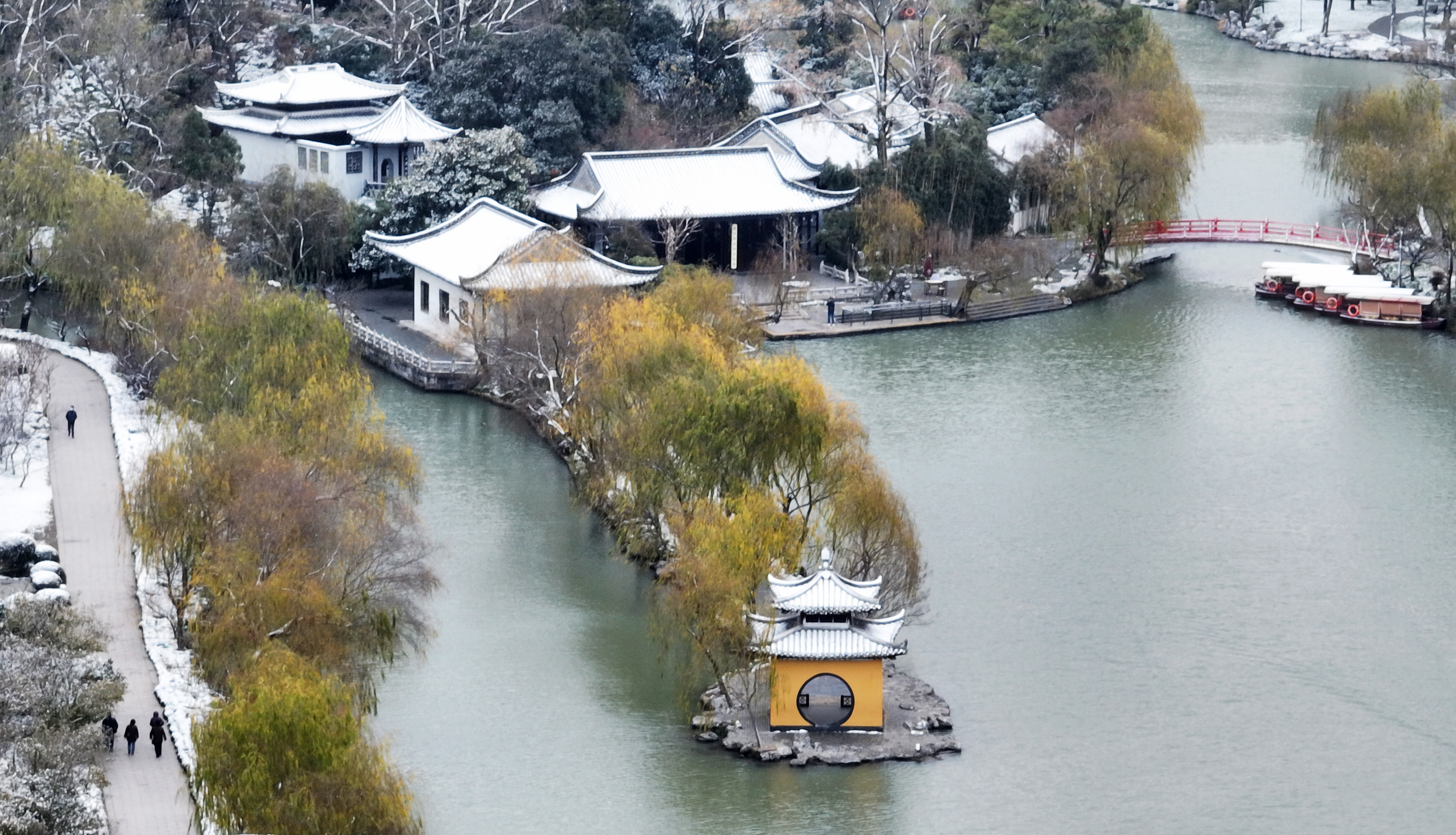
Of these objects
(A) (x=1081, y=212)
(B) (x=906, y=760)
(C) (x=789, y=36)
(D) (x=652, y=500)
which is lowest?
(B) (x=906, y=760)

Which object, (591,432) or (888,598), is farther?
(591,432)

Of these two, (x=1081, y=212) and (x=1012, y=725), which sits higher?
(x=1081, y=212)

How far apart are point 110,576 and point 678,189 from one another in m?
23.1

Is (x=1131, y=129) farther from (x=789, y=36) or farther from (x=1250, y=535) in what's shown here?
(x=789, y=36)

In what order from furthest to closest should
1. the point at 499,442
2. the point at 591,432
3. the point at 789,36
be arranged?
the point at 789,36 < the point at 499,442 < the point at 591,432

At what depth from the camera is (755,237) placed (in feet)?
180

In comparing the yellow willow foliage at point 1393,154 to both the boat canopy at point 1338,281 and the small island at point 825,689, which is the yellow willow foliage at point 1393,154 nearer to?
the boat canopy at point 1338,281

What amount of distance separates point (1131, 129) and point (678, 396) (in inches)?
901

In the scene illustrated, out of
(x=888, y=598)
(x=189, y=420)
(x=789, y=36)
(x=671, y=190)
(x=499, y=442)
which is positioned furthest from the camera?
(x=789, y=36)

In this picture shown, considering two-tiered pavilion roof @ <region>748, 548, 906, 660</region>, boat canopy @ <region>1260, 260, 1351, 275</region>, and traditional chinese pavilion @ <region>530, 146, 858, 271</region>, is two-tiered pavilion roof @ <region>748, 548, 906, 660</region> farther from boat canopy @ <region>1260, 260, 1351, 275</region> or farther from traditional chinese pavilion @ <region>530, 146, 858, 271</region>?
boat canopy @ <region>1260, 260, 1351, 275</region>

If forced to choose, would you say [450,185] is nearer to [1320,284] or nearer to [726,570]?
[1320,284]

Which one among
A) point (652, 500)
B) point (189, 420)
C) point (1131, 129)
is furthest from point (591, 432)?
point (1131, 129)

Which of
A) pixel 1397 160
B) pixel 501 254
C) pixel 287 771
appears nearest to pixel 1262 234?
pixel 1397 160

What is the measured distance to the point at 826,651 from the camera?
3080 cm
